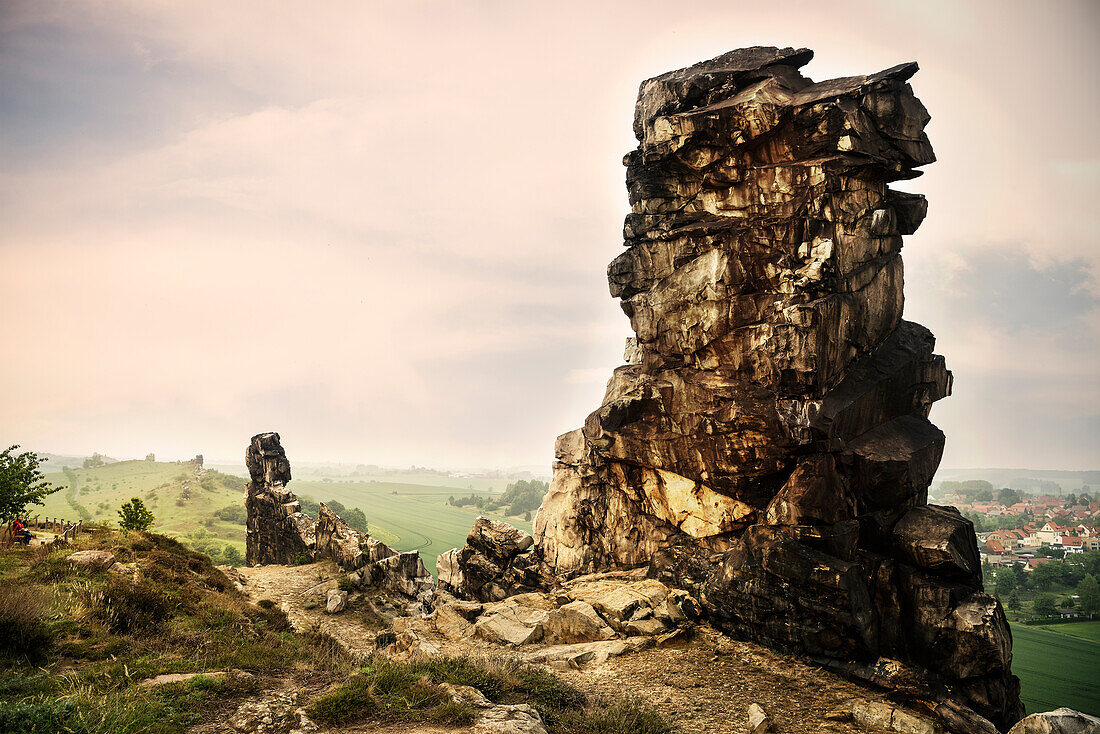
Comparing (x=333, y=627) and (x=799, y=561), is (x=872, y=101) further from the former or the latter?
(x=333, y=627)

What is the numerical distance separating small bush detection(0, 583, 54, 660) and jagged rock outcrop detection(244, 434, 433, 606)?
1786cm

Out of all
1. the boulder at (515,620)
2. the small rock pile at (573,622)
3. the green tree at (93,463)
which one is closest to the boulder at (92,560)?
the small rock pile at (573,622)

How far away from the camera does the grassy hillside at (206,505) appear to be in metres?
70.1

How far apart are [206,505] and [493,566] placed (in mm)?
68577

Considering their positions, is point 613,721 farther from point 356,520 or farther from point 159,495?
point 159,495

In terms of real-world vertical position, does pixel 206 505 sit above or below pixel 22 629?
below

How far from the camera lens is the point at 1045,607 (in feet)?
135

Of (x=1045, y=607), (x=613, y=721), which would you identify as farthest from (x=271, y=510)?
(x=1045, y=607)

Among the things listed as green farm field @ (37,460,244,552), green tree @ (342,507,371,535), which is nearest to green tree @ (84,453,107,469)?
green farm field @ (37,460,244,552)

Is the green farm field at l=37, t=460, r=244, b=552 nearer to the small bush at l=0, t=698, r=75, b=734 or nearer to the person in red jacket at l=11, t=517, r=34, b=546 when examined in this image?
the person in red jacket at l=11, t=517, r=34, b=546

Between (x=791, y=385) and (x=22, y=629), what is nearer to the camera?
(x=22, y=629)

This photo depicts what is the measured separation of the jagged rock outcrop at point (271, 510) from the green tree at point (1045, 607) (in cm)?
5680

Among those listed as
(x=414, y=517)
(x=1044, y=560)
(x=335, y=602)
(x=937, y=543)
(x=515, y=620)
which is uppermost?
(x=937, y=543)

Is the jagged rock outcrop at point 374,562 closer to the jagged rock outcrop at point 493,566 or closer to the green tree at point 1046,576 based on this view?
the jagged rock outcrop at point 493,566
